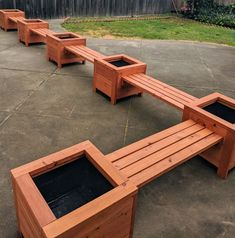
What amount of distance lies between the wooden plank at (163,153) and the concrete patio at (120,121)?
0.52 m

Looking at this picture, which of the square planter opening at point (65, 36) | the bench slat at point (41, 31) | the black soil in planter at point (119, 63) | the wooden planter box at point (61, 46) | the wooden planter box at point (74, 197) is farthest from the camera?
the bench slat at point (41, 31)

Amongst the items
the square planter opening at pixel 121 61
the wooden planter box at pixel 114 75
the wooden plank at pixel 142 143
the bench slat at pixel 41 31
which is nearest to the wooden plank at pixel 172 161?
the wooden plank at pixel 142 143

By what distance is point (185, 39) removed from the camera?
1188 cm

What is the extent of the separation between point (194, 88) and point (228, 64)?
8.78 feet

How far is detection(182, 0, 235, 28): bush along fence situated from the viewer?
53.7ft

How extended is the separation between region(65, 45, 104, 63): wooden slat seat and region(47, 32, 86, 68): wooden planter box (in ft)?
0.44

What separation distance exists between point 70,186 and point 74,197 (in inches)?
5.9

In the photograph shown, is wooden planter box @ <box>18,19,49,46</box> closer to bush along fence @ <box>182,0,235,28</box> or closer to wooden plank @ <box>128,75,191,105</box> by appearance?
wooden plank @ <box>128,75,191,105</box>

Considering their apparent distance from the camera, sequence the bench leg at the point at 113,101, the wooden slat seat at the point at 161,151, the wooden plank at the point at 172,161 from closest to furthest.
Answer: the wooden plank at the point at 172,161 → the wooden slat seat at the point at 161,151 → the bench leg at the point at 113,101

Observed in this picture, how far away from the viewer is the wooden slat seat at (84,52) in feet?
22.6

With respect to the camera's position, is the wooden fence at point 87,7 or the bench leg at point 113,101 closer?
the bench leg at point 113,101

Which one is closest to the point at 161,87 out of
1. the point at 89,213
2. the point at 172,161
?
the point at 172,161

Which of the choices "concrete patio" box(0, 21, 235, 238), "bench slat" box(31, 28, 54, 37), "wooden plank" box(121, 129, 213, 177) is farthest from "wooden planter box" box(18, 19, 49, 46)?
"wooden plank" box(121, 129, 213, 177)

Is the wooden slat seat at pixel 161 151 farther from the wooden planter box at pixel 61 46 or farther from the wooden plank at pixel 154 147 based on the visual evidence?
the wooden planter box at pixel 61 46
